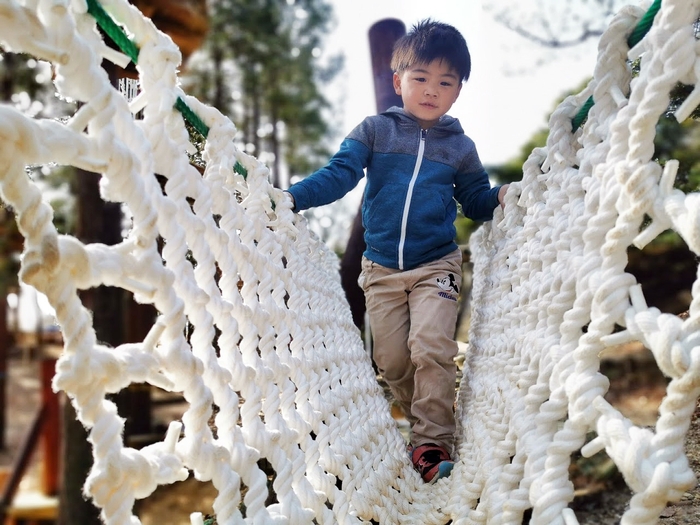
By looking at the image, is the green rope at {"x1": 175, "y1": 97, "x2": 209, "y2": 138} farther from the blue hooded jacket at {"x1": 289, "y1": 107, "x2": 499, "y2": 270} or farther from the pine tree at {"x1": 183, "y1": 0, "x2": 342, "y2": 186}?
the pine tree at {"x1": 183, "y1": 0, "x2": 342, "y2": 186}

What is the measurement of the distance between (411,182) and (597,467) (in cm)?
208

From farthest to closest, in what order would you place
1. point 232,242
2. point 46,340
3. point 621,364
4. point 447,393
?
point 46,340 → point 621,364 → point 447,393 → point 232,242

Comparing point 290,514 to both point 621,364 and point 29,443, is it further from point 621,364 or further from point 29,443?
point 621,364

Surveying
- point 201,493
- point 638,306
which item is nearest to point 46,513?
point 201,493

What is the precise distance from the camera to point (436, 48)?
1.13 meters

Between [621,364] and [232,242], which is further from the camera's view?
[621,364]

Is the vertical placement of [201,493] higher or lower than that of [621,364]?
lower

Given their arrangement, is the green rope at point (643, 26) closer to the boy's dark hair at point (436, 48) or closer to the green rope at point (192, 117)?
the green rope at point (192, 117)

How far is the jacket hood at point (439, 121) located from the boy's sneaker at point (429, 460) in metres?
0.64

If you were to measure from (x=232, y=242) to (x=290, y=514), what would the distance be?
271 mm

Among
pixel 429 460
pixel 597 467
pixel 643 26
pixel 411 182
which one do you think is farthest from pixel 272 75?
pixel 643 26

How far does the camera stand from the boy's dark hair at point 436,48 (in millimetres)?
1133

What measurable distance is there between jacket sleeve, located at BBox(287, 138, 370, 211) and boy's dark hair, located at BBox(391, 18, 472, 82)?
0.20 meters

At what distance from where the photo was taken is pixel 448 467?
0.93 meters
